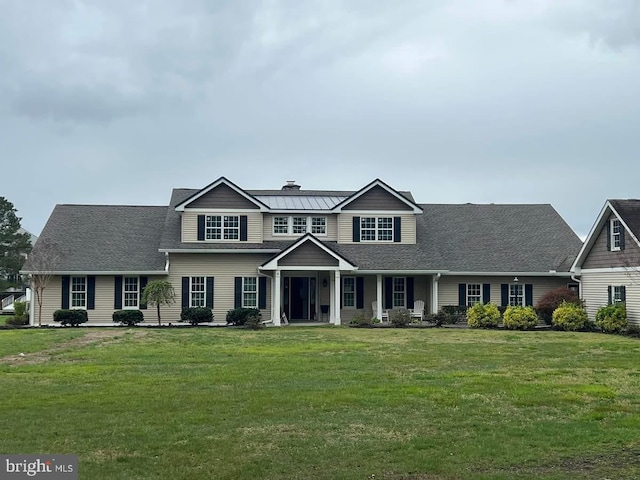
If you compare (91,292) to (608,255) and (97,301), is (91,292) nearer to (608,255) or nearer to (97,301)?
(97,301)

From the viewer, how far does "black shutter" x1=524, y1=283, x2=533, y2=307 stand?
34.5m

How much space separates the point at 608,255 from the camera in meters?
29.8

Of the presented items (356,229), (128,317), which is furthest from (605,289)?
(128,317)

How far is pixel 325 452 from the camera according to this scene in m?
8.51

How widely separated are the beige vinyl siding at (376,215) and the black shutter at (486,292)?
3.85 m

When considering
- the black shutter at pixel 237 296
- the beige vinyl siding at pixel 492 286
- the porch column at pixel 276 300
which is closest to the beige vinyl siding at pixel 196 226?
the black shutter at pixel 237 296

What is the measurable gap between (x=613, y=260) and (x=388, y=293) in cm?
998

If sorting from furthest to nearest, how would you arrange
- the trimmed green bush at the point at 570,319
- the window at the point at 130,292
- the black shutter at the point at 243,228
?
the black shutter at the point at 243,228, the window at the point at 130,292, the trimmed green bush at the point at 570,319

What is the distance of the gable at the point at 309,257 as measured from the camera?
1227 inches

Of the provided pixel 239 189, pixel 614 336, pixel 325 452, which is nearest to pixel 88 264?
pixel 239 189

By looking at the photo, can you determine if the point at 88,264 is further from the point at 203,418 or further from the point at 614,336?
the point at 203,418

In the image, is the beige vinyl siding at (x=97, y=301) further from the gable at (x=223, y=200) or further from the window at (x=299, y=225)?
the window at (x=299, y=225)

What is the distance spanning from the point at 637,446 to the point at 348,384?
227 inches

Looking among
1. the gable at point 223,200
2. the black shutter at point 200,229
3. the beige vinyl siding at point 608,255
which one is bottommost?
the beige vinyl siding at point 608,255
